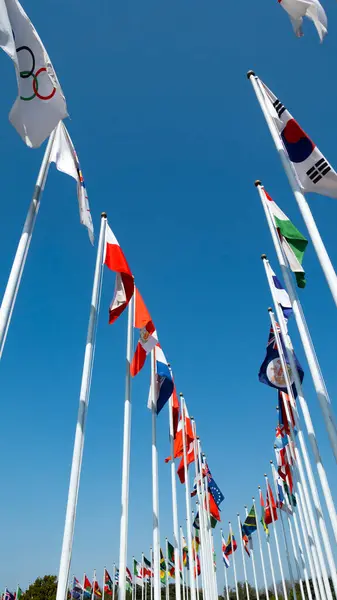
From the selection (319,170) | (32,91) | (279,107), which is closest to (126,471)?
(319,170)

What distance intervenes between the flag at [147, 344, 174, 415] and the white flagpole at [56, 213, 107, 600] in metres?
4.27

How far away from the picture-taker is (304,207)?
7.45 meters

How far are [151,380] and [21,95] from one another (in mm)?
8699

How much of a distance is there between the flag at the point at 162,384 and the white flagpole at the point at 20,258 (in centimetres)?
695

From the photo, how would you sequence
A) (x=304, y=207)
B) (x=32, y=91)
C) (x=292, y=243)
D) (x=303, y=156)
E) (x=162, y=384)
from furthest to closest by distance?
1. (x=162, y=384)
2. (x=292, y=243)
3. (x=303, y=156)
4. (x=304, y=207)
5. (x=32, y=91)

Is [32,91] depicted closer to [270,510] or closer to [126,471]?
[126,471]

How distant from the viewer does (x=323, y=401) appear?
724 cm

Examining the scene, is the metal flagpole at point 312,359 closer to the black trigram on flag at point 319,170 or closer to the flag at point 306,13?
the black trigram on flag at point 319,170

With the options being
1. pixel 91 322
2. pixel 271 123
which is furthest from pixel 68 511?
pixel 271 123

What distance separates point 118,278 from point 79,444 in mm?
4124

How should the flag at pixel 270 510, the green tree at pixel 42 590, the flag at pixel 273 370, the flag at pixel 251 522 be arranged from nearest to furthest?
the flag at pixel 273 370, the flag at pixel 270 510, the flag at pixel 251 522, the green tree at pixel 42 590

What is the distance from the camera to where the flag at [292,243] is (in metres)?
9.18

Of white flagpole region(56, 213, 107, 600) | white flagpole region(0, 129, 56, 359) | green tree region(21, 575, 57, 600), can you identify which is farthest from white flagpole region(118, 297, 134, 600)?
green tree region(21, 575, 57, 600)

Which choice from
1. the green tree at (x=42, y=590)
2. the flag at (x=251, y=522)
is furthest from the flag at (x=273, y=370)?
the green tree at (x=42, y=590)
